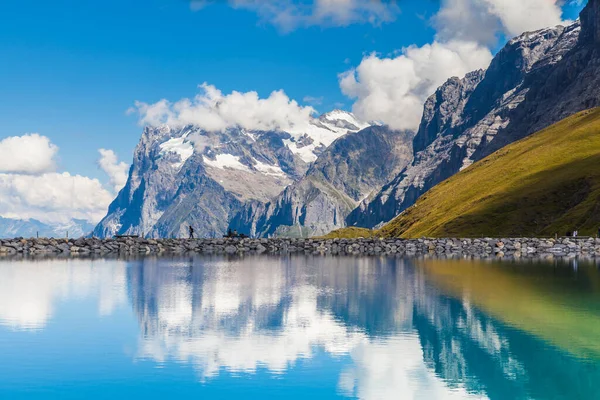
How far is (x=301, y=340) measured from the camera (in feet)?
156

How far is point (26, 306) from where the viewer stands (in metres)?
64.4

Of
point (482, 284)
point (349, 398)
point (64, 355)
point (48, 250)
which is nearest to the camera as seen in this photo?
point (349, 398)

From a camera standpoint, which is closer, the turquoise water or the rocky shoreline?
the turquoise water

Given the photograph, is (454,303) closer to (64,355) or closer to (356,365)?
(356,365)

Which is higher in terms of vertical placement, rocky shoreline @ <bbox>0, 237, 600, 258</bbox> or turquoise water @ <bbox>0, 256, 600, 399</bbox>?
rocky shoreline @ <bbox>0, 237, 600, 258</bbox>

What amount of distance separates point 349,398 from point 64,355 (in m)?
19.5

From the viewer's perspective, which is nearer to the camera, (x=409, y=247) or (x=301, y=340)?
(x=301, y=340)

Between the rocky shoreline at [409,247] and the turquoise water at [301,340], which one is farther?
the rocky shoreline at [409,247]

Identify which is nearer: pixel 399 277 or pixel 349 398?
pixel 349 398

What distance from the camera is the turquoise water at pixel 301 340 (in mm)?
35156

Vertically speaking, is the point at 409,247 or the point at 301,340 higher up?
the point at 409,247

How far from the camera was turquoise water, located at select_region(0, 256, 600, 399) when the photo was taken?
35.2m

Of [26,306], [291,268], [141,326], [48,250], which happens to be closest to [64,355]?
[141,326]

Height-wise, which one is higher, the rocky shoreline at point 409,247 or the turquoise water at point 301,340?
the rocky shoreline at point 409,247
